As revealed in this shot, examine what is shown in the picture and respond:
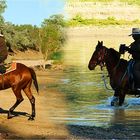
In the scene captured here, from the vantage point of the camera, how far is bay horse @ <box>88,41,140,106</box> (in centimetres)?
1645

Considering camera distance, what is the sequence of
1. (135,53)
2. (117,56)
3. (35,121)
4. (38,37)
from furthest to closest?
(38,37)
(117,56)
(135,53)
(35,121)

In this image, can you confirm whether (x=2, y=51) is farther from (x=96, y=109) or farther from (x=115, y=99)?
(x=115, y=99)

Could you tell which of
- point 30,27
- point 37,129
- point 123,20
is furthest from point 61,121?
point 123,20

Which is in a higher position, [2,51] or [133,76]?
[2,51]

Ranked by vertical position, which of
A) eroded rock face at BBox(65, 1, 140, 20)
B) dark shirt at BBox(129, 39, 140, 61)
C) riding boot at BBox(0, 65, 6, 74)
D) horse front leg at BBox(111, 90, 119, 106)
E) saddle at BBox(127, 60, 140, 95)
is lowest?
horse front leg at BBox(111, 90, 119, 106)

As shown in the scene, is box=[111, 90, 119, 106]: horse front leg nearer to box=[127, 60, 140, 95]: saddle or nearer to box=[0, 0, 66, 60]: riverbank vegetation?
box=[127, 60, 140, 95]: saddle

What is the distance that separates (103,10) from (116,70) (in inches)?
3298

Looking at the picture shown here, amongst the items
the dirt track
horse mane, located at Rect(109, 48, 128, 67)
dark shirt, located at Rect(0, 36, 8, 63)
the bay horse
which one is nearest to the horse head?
the bay horse

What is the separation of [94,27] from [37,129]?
71.0 meters

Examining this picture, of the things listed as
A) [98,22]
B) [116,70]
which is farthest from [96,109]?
[98,22]

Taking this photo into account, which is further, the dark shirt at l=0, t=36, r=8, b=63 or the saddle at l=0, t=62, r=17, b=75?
the saddle at l=0, t=62, r=17, b=75

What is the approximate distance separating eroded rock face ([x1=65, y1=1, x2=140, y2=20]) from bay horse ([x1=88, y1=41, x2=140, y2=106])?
73709 millimetres

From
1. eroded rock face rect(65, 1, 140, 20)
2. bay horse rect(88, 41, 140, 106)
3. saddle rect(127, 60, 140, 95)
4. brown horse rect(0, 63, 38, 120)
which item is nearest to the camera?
brown horse rect(0, 63, 38, 120)

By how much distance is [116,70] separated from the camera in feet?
54.3
